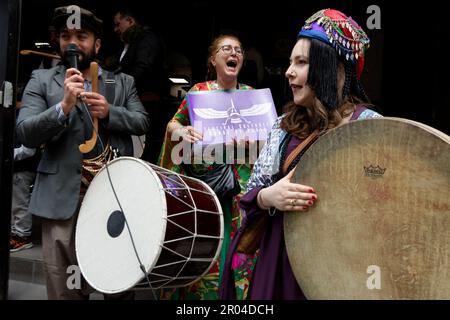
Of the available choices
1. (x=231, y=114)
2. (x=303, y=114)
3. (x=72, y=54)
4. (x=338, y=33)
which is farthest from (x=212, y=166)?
(x=338, y=33)

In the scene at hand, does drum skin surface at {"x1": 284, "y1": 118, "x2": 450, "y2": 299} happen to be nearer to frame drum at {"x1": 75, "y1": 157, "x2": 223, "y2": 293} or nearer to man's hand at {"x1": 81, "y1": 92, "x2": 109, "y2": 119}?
frame drum at {"x1": 75, "y1": 157, "x2": 223, "y2": 293}

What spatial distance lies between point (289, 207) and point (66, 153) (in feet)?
5.50

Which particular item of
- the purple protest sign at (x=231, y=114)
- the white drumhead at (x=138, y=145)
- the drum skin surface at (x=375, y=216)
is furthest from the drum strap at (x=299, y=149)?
the white drumhead at (x=138, y=145)

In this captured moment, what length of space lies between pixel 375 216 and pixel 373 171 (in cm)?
12

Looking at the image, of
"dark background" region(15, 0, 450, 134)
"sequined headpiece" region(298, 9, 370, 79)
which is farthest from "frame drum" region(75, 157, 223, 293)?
"dark background" region(15, 0, 450, 134)

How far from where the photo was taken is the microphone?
9.85 feet

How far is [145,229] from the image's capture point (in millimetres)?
2445

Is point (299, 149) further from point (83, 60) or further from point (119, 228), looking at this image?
point (83, 60)

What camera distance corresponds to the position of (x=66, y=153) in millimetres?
3035

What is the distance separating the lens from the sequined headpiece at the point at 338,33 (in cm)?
185

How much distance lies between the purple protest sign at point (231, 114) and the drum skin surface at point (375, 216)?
1309 millimetres

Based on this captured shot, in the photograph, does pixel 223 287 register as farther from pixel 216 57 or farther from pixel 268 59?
pixel 268 59

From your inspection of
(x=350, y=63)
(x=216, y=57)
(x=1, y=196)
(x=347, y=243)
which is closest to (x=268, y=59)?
(x=216, y=57)

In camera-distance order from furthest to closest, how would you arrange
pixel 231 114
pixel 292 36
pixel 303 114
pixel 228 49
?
pixel 292 36 < pixel 228 49 < pixel 231 114 < pixel 303 114
